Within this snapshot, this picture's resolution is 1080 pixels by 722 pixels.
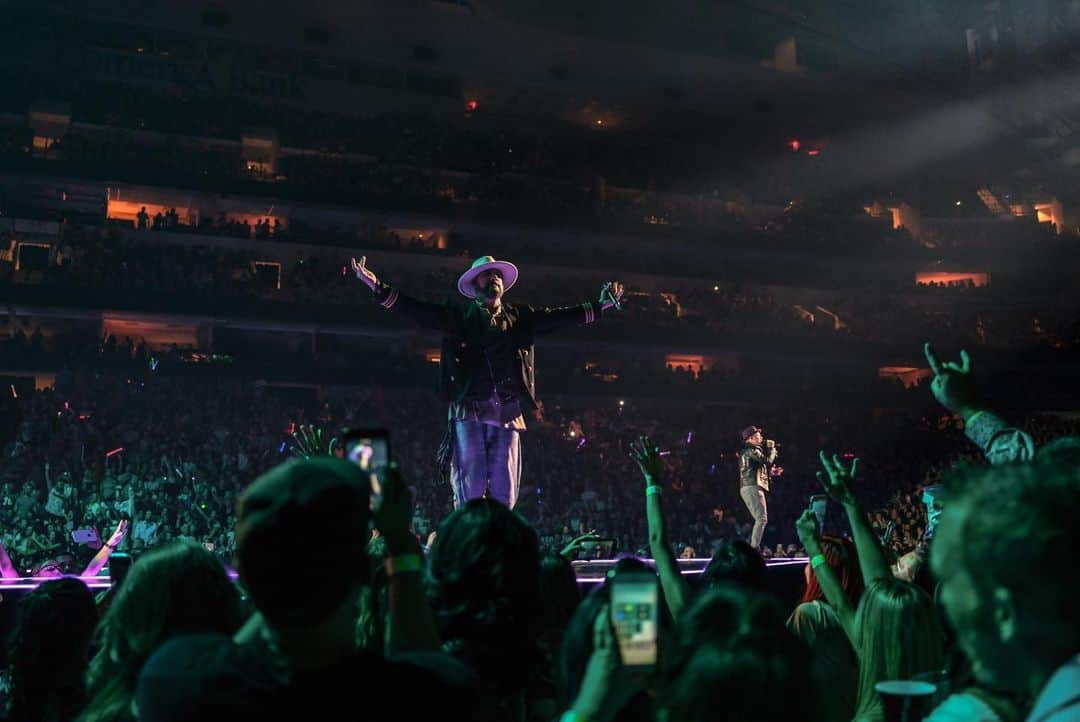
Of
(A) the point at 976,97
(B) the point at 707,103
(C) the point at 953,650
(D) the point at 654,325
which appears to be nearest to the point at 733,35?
(B) the point at 707,103

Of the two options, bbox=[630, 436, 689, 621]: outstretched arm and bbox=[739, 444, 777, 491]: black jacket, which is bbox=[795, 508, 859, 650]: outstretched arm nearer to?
bbox=[630, 436, 689, 621]: outstretched arm

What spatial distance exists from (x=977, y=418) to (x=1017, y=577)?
1559 millimetres

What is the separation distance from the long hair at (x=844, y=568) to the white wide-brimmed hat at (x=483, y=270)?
393 cm

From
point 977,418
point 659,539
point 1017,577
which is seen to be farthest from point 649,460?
point 1017,577

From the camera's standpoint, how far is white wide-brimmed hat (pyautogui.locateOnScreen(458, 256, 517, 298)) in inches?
289

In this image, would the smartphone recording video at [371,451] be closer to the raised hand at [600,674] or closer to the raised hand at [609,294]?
the raised hand at [600,674]

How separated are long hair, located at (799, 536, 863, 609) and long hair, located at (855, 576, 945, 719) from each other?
0.75 metres

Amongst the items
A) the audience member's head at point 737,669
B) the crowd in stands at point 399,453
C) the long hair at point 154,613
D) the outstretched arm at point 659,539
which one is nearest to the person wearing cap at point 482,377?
the outstretched arm at point 659,539

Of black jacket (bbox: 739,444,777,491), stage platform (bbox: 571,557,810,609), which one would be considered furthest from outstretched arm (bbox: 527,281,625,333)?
black jacket (bbox: 739,444,777,491)

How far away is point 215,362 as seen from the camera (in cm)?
2381

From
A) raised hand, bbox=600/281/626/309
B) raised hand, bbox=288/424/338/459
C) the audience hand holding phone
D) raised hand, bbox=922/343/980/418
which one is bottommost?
the audience hand holding phone

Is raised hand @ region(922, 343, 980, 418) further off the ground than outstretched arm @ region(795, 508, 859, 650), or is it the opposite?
raised hand @ region(922, 343, 980, 418)

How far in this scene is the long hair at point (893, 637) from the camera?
286 centimetres

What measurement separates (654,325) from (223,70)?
51.8ft
